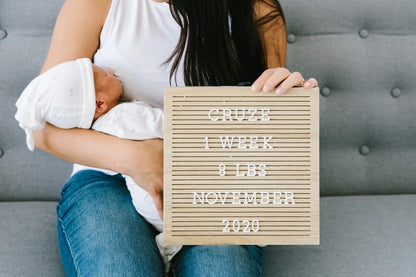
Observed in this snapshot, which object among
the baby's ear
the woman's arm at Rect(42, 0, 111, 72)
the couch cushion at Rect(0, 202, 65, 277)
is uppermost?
the woman's arm at Rect(42, 0, 111, 72)

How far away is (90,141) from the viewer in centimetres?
90

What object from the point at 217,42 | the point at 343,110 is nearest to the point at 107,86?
the point at 217,42

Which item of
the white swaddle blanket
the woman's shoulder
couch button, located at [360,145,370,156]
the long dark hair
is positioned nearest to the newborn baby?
the white swaddle blanket

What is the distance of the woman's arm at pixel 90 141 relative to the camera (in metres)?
0.88

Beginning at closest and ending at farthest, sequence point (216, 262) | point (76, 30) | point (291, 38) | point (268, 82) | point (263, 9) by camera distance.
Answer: point (268, 82)
point (216, 262)
point (76, 30)
point (263, 9)
point (291, 38)

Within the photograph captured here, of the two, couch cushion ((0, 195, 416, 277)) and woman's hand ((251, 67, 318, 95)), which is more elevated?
woman's hand ((251, 67, 318, 95))

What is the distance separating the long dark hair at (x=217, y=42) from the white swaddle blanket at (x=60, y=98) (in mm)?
219

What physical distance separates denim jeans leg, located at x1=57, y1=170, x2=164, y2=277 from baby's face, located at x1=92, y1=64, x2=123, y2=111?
18 centimetres

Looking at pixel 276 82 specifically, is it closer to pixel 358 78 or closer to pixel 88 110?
pixel 88 110

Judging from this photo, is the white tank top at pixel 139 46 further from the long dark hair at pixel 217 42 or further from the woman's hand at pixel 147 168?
the woman's hand at pixel 147 168

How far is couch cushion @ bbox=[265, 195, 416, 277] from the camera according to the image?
1040 millimetres

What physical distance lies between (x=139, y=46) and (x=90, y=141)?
264 mm

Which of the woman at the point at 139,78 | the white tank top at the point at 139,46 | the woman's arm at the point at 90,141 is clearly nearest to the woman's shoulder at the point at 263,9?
the woman at the point at 139,78

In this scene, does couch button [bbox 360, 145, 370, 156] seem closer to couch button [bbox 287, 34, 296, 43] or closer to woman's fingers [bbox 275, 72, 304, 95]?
couch button [bbox 287, 34, 296, 43]
